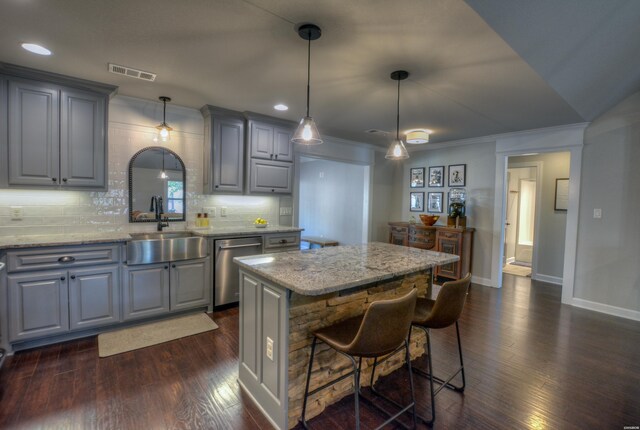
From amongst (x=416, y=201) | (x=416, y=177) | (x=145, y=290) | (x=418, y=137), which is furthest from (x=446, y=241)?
(x=145, y=290)

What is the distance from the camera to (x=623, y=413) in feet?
6.43

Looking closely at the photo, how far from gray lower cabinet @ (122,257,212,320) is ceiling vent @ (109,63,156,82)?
1.79m

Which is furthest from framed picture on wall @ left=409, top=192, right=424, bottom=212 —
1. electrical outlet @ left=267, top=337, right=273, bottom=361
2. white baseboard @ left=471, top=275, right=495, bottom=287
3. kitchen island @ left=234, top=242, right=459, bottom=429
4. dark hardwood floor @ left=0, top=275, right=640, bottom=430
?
electrical outlet @ left=267, top=337, right=273, bottom=361

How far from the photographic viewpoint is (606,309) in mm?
3787

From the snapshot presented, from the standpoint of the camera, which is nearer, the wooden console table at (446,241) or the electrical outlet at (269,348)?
the electrical outlet at (269,348)

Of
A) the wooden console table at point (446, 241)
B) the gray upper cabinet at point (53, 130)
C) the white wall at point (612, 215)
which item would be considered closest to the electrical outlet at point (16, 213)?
the gray upper cabinet at point (53, 130)

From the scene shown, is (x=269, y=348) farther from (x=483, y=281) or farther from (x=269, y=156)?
(x=483, y=281)

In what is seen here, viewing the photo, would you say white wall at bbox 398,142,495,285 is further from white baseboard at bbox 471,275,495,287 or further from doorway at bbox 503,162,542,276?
doorway at bbox 503,162,542,276

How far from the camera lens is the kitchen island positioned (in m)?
1.68

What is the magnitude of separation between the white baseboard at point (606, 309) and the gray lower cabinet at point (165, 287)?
475cm

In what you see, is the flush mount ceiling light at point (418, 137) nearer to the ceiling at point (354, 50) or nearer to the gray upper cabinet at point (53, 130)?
the ceiling at point (354, 50)

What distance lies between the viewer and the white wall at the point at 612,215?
359 centimetres

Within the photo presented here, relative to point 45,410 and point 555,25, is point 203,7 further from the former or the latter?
point 45,410

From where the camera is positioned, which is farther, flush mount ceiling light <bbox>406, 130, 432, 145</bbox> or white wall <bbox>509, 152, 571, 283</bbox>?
white wall <bbox>509, 152, 571, 283</bbox>
